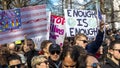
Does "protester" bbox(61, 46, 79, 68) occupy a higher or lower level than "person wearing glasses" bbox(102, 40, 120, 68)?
higher

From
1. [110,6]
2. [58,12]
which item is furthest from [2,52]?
[110,6]

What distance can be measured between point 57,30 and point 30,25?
2105 mm

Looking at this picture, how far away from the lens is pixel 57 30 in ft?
Result: 40.9

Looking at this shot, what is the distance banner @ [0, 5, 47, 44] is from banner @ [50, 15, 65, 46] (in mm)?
1375

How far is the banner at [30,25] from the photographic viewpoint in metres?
9.87

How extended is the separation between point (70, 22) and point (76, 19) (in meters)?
0.35

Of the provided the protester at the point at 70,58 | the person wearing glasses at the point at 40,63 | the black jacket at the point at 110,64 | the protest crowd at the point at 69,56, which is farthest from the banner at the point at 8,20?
the protester at the point at 70,58

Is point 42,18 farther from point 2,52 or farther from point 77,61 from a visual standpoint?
point 77,61

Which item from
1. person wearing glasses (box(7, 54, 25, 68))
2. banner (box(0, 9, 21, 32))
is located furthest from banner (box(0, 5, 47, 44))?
person wearing glasses (box(7, 54, 25, 68))

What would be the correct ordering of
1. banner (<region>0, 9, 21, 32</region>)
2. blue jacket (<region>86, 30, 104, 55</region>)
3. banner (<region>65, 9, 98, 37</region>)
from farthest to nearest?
banner (<region>65, 9, 98, 37</region>) → banner (<region>0, 9, 21, 32</region>) → blue jacket (<region>86, 30, 104, 55</region>)

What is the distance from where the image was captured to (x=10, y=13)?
9984mm

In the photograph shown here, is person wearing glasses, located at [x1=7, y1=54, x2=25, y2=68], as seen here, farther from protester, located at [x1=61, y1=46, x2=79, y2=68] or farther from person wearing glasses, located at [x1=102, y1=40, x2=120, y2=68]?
protester, located at [x1=61, y1=46, x2=79, y2=68]

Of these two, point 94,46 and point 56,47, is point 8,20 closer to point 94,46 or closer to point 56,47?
point 94,46

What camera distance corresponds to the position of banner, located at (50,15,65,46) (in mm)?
12191
